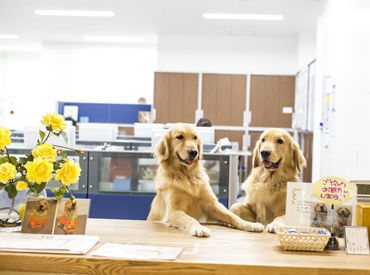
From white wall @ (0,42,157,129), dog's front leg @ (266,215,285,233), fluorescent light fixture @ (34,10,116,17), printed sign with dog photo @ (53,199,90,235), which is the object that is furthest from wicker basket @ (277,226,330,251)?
white wall @ (0,42,157,129)

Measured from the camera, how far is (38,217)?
161 centimetres

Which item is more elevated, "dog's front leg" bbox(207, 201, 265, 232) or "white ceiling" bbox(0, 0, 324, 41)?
"white ceiling" bbox(0, 0, 324, 41)

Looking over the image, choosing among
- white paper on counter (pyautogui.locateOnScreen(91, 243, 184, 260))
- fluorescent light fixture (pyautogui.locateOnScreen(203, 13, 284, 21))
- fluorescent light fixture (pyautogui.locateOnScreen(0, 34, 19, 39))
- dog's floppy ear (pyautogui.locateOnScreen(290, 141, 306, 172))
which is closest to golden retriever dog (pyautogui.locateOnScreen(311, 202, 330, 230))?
white paper on counter (pyautogui.locateOnScreen(91, 243, 184, 260))

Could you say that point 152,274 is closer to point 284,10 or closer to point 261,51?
point 284,10

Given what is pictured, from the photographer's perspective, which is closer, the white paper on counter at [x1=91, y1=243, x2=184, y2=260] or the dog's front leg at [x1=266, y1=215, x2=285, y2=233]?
the white paper on counter at [x1=91, y1=243, x2=184, y2=260]

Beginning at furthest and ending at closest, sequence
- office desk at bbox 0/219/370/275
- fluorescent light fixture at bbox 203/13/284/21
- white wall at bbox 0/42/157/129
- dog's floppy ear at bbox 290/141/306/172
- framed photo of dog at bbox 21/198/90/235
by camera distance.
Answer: white wall at bbox 0/42/157/129, fluorescent light fixture at bbox 203/13/284/21, dog's floppy ear at bbox 290/141/306/172, framed photo of dog at bbox 21/198/90/235, office desk at bbox 0/219/370/275

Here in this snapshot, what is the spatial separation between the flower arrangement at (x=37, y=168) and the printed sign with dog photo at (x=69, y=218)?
0.09ft

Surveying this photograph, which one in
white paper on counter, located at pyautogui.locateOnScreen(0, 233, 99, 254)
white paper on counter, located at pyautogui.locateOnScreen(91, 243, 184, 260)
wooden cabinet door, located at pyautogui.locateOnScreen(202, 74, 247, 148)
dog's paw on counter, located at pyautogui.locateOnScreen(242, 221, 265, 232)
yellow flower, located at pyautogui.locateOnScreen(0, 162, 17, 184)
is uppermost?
wooden cabinet door, located at pyautogui.locateOnScreen(202, 74, 247, 148)

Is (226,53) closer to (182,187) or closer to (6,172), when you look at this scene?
(182,187)

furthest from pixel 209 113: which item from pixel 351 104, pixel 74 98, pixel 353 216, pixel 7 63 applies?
pixel 353 216

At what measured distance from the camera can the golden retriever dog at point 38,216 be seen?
1.61m

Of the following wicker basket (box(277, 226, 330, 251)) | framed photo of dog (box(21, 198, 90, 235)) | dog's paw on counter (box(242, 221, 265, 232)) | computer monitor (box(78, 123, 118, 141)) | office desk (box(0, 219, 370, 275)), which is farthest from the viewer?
computer monitor (box(78, 123, 118, 141))

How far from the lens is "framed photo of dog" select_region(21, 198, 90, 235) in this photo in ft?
5.27

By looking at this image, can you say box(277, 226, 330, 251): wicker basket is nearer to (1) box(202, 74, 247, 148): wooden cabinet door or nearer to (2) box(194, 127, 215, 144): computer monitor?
(2) box(194, 127, 215, 144): computer monitor
